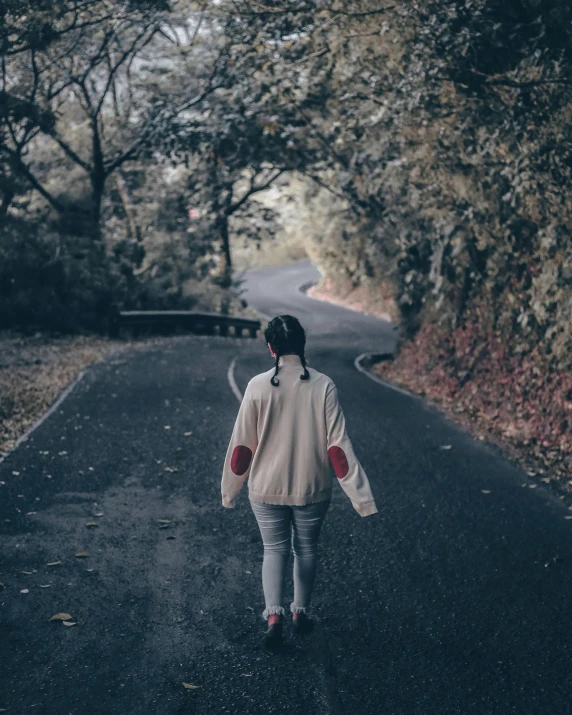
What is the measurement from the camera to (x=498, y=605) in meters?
6.48

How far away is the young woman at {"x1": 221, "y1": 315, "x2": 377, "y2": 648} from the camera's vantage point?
18.1 feet

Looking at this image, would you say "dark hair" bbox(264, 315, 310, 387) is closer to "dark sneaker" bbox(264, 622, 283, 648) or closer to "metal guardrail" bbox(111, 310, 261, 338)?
"dark sneaker" bbox(264, 622, 283, 648)

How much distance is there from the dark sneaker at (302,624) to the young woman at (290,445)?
0.26 meters

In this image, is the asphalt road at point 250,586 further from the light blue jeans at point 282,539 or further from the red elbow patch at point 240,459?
the red elbow patch at point 240,459

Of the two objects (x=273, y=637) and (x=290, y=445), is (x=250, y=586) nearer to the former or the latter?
(x=273, y=637)

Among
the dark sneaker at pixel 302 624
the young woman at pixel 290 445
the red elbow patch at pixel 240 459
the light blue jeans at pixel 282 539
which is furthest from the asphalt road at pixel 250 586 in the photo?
Result: the red elbow patch at pixel 240 459

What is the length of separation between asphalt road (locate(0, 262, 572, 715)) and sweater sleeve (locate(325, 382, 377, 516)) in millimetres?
1004

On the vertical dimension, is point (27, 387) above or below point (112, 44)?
below

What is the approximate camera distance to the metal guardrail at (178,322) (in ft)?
78.9

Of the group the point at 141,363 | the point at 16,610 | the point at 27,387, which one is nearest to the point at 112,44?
the point at 141,363

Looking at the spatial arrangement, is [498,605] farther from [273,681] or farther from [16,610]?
[16,610]

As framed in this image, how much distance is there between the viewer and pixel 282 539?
5.70m

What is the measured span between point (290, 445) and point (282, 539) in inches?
25.0

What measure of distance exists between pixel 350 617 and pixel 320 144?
934 inches
